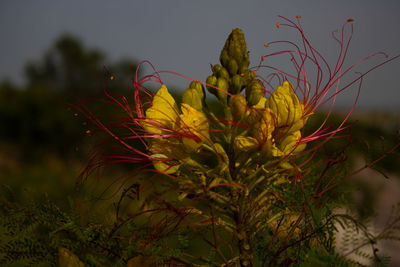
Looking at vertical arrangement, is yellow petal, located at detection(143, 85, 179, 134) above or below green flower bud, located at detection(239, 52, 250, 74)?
below

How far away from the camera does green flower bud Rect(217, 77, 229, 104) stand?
50.2 inches

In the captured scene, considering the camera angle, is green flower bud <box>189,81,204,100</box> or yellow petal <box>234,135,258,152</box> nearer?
yellow petal <box>234,135,258,152</box>

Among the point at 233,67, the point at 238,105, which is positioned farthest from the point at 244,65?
the point at 238,105

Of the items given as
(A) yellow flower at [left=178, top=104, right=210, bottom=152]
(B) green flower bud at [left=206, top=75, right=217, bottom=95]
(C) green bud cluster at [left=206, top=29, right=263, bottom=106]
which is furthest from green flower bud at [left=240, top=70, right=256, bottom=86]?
(A) yellow flower at [left=178, top=104, right=210, bottom=152]

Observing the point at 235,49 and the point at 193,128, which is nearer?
the point at 193,128

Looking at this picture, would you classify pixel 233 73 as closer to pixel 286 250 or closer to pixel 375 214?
pixel 286 250

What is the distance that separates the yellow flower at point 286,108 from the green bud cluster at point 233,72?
8cm

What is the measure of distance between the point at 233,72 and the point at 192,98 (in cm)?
19

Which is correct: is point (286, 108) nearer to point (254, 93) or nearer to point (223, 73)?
point (254, 93)

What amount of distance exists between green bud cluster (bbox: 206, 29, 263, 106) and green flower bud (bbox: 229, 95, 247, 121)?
48 millimetres

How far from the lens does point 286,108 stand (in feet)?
4.00

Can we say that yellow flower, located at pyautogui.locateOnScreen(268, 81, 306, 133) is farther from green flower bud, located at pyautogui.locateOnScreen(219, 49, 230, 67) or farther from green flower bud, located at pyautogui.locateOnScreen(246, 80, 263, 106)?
green flower bud, located at pyautogui.locateOnScreen(219, 49, 230, 67)

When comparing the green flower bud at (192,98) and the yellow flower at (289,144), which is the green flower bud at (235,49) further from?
the yellow flower at (289,144)

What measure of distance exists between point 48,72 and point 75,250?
28.6 m
